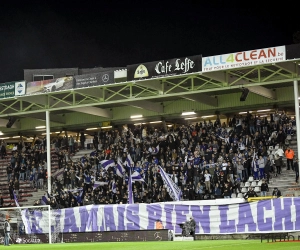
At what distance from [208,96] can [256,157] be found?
723 cm

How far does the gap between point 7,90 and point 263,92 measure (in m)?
14.8

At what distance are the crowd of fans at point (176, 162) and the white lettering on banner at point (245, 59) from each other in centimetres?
545

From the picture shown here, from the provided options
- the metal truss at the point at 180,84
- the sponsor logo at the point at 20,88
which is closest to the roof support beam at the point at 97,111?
the metal truss at the point at 180,84

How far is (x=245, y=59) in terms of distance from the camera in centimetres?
3203

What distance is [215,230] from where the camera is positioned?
29000mm

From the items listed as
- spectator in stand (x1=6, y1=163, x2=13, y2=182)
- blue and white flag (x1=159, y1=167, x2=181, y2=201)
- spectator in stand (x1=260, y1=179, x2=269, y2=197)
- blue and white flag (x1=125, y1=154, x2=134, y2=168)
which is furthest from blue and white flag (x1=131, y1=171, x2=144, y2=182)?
spectator in stand (x1=6, y1=163, x2=13, y2=182)

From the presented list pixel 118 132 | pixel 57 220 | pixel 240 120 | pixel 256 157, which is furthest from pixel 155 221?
pixel 118 132

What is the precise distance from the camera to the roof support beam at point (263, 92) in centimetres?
3667

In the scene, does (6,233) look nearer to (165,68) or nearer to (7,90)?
(7,90)

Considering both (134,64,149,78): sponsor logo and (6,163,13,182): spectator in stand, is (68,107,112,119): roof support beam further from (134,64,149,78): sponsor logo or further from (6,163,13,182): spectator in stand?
(134,64,149,78): sponsor logo

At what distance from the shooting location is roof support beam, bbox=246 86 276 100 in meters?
36.7

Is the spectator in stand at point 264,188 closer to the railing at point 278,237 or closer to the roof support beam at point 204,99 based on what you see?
the railing at point 278,237

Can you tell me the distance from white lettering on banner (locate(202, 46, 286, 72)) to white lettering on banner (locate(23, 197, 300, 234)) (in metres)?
7.11

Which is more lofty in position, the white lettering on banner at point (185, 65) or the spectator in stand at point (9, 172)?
the white lettering on banner at point (185, 65)
